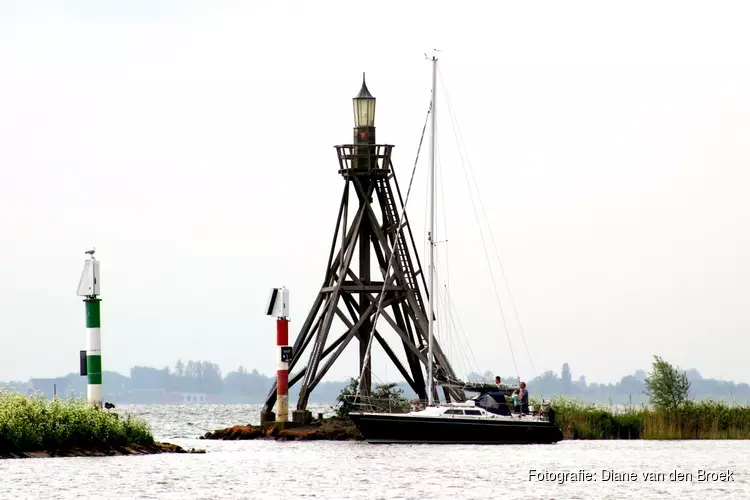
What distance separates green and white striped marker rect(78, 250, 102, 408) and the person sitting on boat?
16341 mm

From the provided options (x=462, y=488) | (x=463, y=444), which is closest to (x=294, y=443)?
(x=463, y=444)

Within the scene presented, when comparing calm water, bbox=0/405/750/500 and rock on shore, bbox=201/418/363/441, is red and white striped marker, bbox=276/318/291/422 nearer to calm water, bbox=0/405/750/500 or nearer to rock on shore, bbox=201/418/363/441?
rock on shore, bbox=201/418/363/441

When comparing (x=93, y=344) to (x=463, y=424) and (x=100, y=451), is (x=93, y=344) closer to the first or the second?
(x=100, y=451)

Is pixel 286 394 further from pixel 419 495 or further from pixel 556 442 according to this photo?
pixel 419 495

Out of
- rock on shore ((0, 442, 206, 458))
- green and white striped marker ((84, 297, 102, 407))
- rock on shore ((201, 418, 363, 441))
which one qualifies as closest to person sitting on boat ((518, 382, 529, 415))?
rock on shore ((201, 418, 363, 441))

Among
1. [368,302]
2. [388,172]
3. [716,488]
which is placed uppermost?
[388,172]

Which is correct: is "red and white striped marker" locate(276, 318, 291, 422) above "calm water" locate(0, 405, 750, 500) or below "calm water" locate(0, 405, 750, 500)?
above

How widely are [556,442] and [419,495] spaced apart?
64.1 feet

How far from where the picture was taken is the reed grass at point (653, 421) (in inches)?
2467

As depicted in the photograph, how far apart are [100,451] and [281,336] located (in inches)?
508

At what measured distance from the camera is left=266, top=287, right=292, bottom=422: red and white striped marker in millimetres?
61781

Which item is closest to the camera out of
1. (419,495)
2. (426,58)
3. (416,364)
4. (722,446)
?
(419,495)

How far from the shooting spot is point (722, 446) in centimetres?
5884

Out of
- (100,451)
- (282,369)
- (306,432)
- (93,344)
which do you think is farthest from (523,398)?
(93,344)
